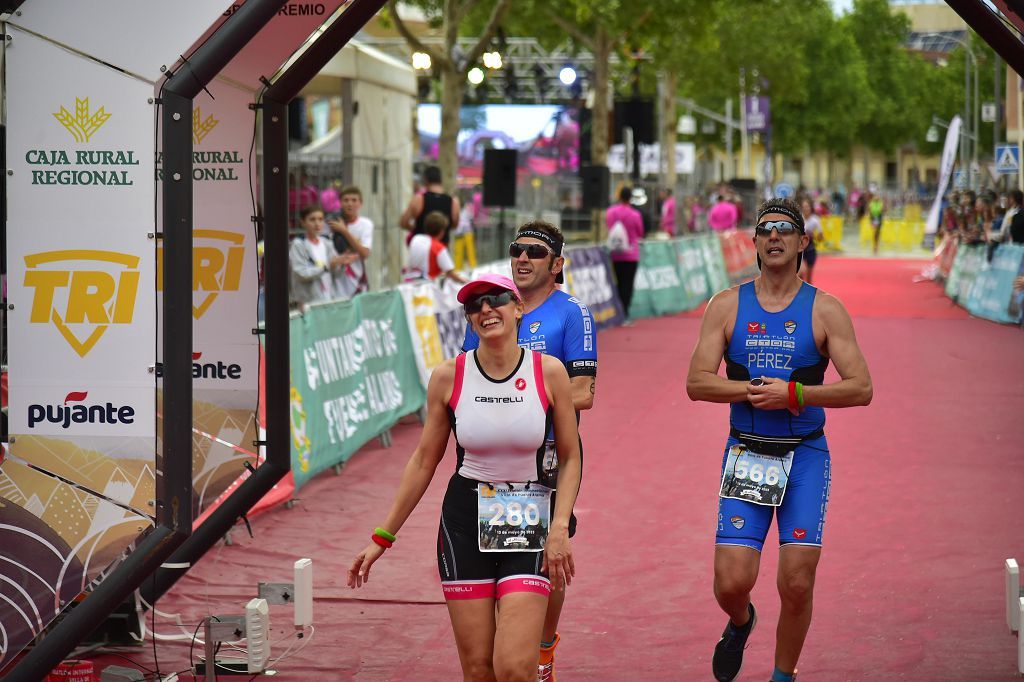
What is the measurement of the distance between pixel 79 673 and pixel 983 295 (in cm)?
2135

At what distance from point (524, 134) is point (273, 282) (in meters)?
44.3

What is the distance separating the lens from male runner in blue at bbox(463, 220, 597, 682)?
5938 millimetres

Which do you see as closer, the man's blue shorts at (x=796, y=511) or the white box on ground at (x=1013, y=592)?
the man's blue shorts at (x=796, y=511)

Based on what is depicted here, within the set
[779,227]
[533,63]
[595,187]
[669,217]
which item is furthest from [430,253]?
[533,63]

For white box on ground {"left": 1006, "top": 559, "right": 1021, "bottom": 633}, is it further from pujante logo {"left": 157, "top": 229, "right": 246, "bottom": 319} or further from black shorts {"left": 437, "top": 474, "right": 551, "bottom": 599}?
pujante logo {"left": 157, "top": 229, "right": 246, "bottom": 319}

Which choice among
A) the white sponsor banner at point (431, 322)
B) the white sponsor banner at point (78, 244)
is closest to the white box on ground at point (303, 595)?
the white sponsor banner at point (78, 244)

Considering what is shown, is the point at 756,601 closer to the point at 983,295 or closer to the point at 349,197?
the point at 349,197

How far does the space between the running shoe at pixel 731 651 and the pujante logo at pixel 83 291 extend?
2886mm

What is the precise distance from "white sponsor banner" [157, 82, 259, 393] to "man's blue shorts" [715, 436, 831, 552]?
266 cm

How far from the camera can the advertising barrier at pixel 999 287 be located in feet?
74.7

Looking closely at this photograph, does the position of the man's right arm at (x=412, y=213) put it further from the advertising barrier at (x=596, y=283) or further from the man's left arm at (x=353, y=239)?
the advertising barrier at (x=596, y=283)

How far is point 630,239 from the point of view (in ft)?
74.8

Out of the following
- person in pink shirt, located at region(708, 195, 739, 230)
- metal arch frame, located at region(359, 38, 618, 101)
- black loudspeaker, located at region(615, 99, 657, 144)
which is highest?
metal arch frame, located at region(359, 38, 618, 101)

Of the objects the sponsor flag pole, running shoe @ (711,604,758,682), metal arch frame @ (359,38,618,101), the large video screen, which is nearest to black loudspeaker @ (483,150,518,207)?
the sponsor flag pole
